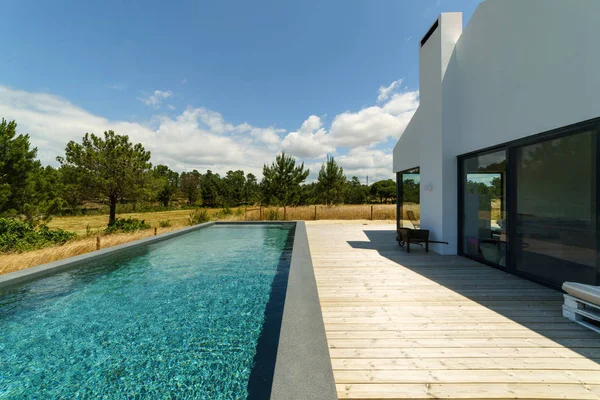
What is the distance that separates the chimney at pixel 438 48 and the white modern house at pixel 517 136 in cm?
2

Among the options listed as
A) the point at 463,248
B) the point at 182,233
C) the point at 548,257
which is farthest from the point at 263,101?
the point at 548,257

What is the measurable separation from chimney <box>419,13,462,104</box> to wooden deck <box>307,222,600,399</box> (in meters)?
3.84

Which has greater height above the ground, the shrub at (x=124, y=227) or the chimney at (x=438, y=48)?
the chimney at (x=438, y=48)

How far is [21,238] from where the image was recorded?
28.2ft

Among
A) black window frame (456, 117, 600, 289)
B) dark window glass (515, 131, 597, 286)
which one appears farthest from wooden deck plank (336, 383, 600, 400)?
dark window glass (515, 131, 597, 286)

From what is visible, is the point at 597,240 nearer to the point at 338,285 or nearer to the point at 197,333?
the point at 338,285

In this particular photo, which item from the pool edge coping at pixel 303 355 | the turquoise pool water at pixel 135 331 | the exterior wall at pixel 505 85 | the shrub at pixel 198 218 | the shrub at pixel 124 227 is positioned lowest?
the turquoise pool water at pixel 135 331

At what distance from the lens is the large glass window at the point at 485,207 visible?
3.96 m

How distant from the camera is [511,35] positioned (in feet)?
12.0

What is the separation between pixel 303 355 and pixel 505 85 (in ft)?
15.5

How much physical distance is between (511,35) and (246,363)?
18.8 ft

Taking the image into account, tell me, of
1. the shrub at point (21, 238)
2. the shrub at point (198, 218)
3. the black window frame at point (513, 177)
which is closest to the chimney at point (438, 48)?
the black window frame at point (513, 177)

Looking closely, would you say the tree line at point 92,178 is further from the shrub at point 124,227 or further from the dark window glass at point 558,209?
the dark window glass at point 558,209

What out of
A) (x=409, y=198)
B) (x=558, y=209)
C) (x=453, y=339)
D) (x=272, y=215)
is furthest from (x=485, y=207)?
(x=272, y=215)
